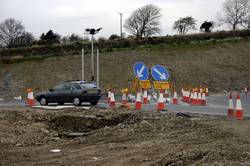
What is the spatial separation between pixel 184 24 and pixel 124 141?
91652 mm

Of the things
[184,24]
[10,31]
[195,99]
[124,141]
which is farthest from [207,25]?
[124,141]

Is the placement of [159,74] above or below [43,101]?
above

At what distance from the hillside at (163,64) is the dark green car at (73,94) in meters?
23.9

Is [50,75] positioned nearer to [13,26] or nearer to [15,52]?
[15,52]

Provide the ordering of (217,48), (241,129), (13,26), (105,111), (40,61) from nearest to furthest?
(241,129) → (105,111) → (40,61) → (217,48) → (13,26)

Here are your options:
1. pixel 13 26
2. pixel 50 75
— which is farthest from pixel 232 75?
pixel 13 26

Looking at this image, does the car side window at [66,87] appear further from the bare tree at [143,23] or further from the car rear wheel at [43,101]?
the bare tree at [143,23]

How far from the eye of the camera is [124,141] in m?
11.4

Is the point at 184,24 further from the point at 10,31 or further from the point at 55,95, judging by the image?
the point at 55,95

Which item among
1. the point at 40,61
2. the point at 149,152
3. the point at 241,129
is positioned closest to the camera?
the point at 149,152

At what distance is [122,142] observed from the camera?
11.3 metres

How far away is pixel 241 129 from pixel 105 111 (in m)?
6.95

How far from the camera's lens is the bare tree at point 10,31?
302 ft

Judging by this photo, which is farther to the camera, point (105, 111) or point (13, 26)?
point (13, 26)
